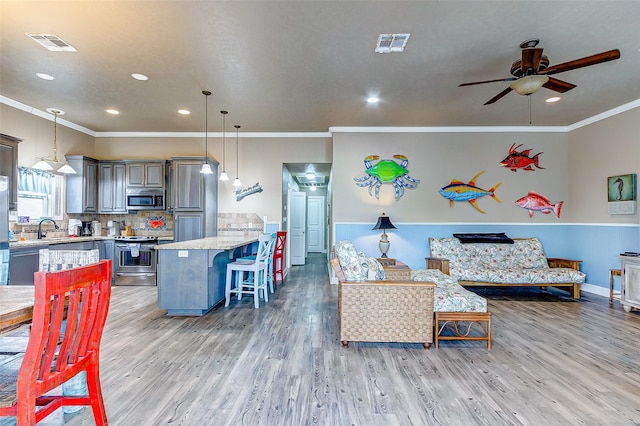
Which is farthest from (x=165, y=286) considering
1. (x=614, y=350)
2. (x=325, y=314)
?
(x=614, y=350)

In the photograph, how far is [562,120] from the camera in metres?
5.06

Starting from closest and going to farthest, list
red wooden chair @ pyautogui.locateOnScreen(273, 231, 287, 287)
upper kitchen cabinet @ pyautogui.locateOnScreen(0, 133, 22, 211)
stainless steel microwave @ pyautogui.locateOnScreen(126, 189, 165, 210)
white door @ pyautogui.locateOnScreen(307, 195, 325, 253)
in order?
upper kitchen cabinet @ pyautogui.locateOnScreen(0, 133, 22, 211), red wooden chair @ pyautogui.locateOnScreen(273, 231, 287, 287), stainless steel microwave @ pyautogui.locateOnScreen(126, 189, 165, 210), white door @ pyautogui.locateOnScreen(307, 195, 325, 253)

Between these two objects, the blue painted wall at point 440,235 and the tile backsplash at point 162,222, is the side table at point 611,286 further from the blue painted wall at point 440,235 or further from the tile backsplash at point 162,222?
the tile backsplash at point 162,222

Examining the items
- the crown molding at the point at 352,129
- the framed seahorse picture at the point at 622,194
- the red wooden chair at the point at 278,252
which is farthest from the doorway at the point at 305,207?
the framed seahorse picture at the point at 622,194

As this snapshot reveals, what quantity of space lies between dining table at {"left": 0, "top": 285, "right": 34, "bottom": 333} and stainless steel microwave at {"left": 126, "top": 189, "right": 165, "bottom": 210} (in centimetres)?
432

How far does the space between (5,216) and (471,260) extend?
6487 mm

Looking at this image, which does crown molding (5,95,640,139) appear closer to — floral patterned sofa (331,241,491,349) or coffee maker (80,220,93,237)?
coffee maker (80,220,93,237)

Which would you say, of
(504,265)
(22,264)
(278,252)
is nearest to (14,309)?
(22,264)

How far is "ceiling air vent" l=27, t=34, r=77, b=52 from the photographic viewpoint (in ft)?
9.09

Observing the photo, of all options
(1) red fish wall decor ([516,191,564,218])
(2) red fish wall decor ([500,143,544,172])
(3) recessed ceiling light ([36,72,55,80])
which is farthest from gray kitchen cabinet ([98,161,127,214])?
(1) red fish wall decor ([516,191,564,218])

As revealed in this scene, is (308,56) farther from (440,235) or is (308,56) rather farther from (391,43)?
(440,235)

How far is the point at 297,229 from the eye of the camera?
795 cm

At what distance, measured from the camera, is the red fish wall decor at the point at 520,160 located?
5.42m

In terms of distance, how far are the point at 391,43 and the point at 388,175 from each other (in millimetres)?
2864
